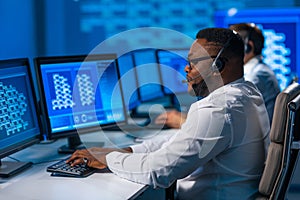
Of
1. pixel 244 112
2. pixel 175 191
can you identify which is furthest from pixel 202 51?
pixel 175 191

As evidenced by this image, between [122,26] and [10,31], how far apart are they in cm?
101

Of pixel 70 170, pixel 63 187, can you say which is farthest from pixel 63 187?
pixel 70 170

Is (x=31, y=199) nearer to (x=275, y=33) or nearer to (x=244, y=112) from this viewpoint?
(x=244, y=112)

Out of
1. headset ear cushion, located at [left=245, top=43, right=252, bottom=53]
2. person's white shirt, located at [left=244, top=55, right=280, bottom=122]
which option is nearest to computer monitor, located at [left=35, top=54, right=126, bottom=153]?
person's white shirt, located at [left=244, top=55, right=280, bottom=122]

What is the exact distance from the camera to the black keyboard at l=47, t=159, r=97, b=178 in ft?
5.71

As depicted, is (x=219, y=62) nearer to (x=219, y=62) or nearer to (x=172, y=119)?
(x=219, y=62)

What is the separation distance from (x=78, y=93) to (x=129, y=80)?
1.96 feet

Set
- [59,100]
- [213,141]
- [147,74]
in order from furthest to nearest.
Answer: [147,74]
[59,100]
[213,141]

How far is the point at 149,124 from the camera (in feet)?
8.84

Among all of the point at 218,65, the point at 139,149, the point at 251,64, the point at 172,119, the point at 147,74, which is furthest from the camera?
the point at 251,64

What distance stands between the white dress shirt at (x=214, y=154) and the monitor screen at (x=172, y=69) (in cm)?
139

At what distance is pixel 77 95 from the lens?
2150mm

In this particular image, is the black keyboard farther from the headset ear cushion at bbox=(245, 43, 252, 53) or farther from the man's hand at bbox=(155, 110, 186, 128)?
the headset ear cushion at bbox=(245, 43, 252, 53)

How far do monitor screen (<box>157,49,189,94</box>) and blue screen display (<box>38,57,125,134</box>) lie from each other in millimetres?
829
